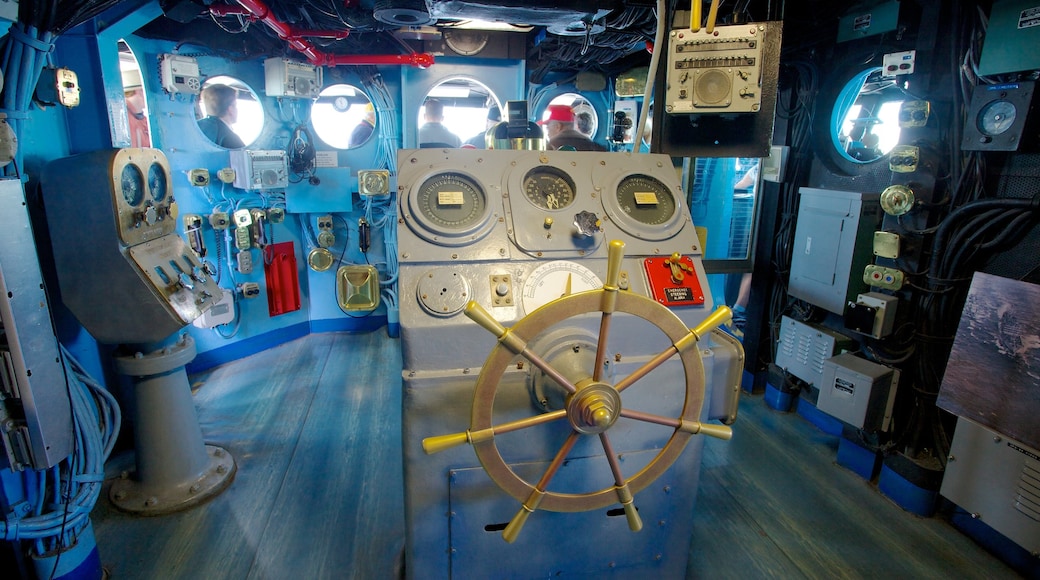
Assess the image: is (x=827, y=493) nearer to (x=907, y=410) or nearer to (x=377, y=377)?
(x=907, y=410)

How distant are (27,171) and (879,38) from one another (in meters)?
3.93

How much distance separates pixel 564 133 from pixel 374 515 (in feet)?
6.32

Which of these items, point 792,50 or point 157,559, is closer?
point 157,559

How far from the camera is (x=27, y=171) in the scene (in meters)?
2.02

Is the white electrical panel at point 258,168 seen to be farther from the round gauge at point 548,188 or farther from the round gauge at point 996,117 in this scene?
the round gauge at point 996,117

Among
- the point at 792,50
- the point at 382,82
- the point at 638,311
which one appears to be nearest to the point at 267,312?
the point at 382,82

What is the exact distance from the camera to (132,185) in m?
2.14

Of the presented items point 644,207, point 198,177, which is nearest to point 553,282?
point 644,207

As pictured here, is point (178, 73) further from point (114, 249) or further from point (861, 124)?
point (861, 124)

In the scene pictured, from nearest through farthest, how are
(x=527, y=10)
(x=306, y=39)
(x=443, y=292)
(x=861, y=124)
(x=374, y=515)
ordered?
(x=443, y=292) → (x=527, y=10) → (x=374, y=515) → (x=861, y=124) → (x=306, y=39)

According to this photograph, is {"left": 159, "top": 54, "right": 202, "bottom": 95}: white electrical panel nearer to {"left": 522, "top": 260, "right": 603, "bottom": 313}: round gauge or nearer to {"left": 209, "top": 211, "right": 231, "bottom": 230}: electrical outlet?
{"left": 209, "top": 211, "right": 231, "bottom": 230}: electrical outlet

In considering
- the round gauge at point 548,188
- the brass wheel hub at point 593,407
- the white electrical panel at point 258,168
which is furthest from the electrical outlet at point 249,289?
the brass wheel hub at point 593,407

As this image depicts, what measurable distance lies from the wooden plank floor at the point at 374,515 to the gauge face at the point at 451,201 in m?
1.05

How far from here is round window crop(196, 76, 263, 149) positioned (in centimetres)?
399
